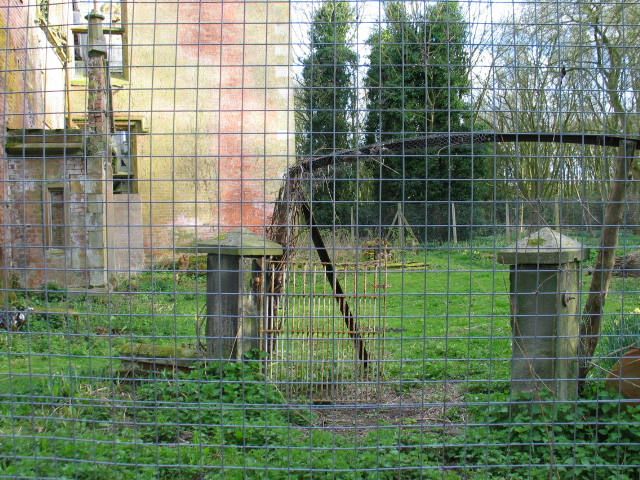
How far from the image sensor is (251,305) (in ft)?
20.0

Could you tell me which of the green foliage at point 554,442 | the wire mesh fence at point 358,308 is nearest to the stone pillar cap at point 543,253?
→ the wire mesh fence at point 358,308

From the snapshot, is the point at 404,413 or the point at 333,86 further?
the point at 404,413

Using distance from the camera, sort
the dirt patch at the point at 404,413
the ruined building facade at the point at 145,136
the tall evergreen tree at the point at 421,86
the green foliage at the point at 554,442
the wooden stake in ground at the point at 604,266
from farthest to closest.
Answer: the ruined building facade at the point at 145,136 < the dirt patch at the point at 404,413 < the wooden stake in ground at the point at 604,266 < the green foliage at the point at 554,442 < the tall evergreen tree at the point at 421,86

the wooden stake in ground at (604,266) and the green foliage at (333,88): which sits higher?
the green foliage at (333,88)

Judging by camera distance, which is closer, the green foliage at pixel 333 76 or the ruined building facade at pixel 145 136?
the green foliage at pixel 333 76

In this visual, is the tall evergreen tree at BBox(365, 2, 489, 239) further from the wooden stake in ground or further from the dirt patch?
the dirt patch

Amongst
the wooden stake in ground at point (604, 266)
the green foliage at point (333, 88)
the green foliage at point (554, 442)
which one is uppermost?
the green foliage at point (333, 88)

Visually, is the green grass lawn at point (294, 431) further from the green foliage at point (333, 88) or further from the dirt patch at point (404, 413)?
the green foliage at point (333, 88)

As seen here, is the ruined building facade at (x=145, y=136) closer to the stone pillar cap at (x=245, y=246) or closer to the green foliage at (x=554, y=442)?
the stone pillar cap at (x=245, y=246)

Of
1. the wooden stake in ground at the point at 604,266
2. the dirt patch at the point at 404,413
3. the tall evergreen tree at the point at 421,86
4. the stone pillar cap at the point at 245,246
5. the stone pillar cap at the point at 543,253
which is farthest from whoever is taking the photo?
the stone pillar cap at the point at 245,246

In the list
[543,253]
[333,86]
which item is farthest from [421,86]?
[333,86]

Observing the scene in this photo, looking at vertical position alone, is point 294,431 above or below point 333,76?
below

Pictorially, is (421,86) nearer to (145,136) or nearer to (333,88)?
(333,88)

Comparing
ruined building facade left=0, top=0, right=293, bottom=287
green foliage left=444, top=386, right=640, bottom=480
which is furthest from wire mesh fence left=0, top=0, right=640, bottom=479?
ruined building facade left=0, top=0, right=293, bottom=287
